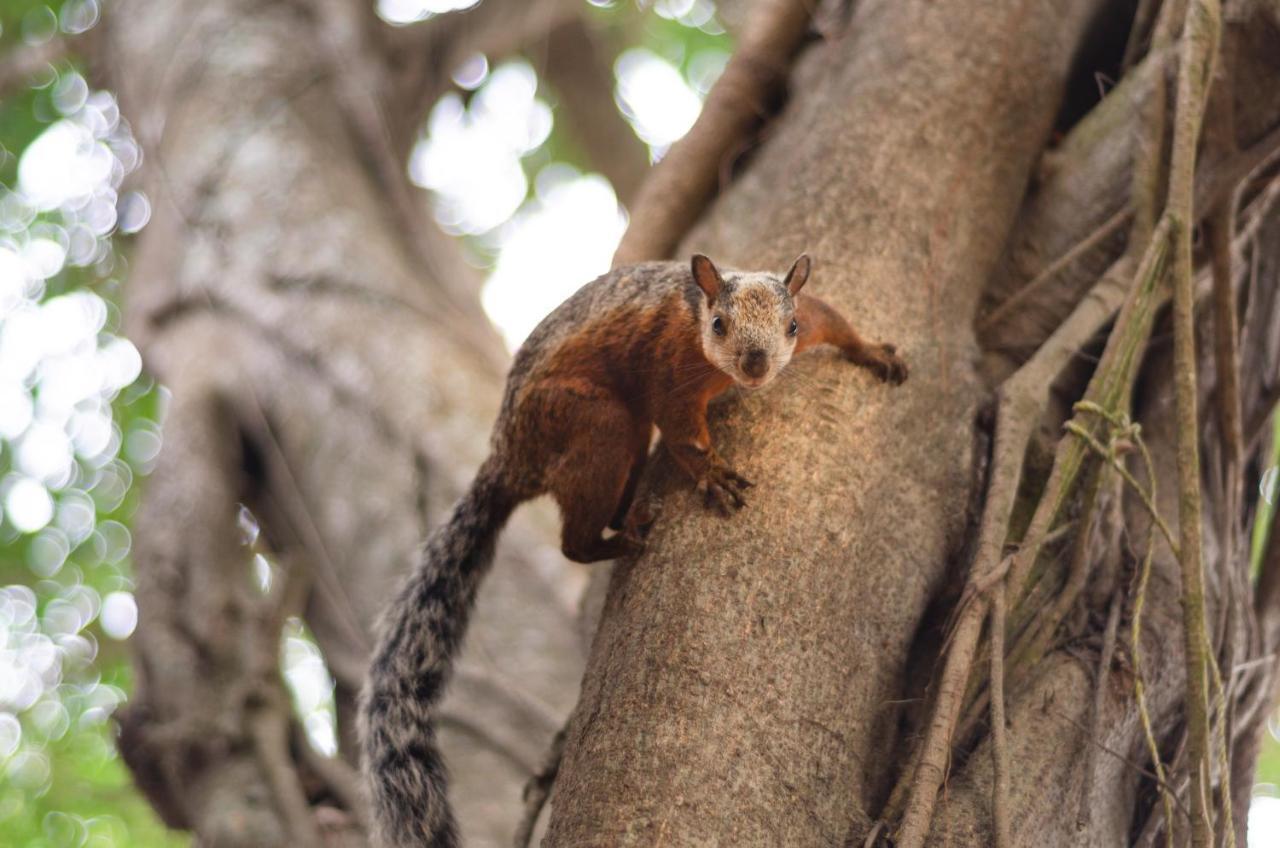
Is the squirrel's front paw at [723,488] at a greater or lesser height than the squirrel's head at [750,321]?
lesser

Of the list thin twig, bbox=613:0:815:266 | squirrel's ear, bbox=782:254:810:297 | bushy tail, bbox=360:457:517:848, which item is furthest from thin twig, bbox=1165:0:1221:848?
bushy tail, bbox=360:457:517:848

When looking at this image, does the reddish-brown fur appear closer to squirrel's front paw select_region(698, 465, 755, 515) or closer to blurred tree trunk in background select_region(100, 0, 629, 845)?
squirrel's front paw select_region(698, 465, 755, 515)

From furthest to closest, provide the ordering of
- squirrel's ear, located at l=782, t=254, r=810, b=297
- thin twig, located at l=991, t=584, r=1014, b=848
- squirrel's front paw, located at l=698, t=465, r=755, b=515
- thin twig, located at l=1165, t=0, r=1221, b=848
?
squirrel's ear, located at l=782, t=254, r=810, b=297
squirrel's front paw, located at l=698, t=465, r=755, b=515
thin twig, located at l=1165, t=0, r=1221, b=848
thin twig, located at l=991, t=584, r=1014, b=848

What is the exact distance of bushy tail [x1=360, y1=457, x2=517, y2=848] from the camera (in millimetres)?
2389

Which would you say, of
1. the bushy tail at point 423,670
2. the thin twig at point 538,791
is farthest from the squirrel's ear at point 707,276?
the thin twig at point 538,791

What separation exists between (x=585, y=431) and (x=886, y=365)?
2.19 ft

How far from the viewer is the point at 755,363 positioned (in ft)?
7.70

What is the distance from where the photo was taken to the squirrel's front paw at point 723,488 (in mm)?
2195

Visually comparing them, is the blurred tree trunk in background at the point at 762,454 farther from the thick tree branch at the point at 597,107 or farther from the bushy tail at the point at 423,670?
the thick tree branch at the point at 597,107

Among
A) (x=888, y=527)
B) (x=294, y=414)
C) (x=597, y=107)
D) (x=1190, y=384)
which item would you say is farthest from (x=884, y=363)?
(x=597, y=107)

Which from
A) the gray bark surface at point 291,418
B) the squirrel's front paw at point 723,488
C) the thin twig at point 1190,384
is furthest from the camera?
the gray bark surface at point 291,418

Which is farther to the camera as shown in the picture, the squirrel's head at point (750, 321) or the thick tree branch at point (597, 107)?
the thick tree branch at point (597, 107)

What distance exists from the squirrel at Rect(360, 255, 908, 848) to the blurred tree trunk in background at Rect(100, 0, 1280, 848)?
0.11 m

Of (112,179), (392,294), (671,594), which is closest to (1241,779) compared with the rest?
(671,594)
